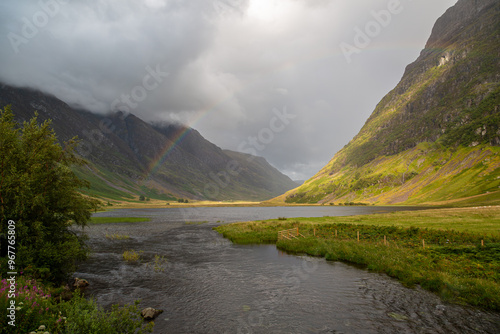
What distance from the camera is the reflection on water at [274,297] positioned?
17359mm

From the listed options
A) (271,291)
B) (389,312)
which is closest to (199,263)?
(271,291)

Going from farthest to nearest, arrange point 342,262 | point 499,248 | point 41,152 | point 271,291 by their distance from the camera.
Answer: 1. point 342,262
2. point 499,248
3. point 271,291
4. point 41,152

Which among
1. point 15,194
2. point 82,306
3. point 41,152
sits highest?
point 41,152

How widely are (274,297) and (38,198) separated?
2250cm

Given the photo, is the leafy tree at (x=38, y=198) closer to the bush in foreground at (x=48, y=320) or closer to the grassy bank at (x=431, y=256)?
the bush in foreground at (x=48, y=320)

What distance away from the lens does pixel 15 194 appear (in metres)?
20.4

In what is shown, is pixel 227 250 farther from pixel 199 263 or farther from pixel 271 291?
pixel 271 291

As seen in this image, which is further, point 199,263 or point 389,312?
point 199,263

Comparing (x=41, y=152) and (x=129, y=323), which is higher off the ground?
(x=41, y=152)

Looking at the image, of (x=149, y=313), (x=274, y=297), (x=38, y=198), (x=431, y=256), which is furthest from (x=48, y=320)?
(x=431, y=256)

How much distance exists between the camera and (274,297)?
75.3ft

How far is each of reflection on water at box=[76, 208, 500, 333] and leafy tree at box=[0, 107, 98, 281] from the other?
17.5 ft

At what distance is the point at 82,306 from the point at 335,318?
17008 mm

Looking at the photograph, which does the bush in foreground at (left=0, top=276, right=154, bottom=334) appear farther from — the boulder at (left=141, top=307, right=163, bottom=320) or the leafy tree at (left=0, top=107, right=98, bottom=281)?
the leafy tree at (left=0, top=107, right=98, bottom=281)
